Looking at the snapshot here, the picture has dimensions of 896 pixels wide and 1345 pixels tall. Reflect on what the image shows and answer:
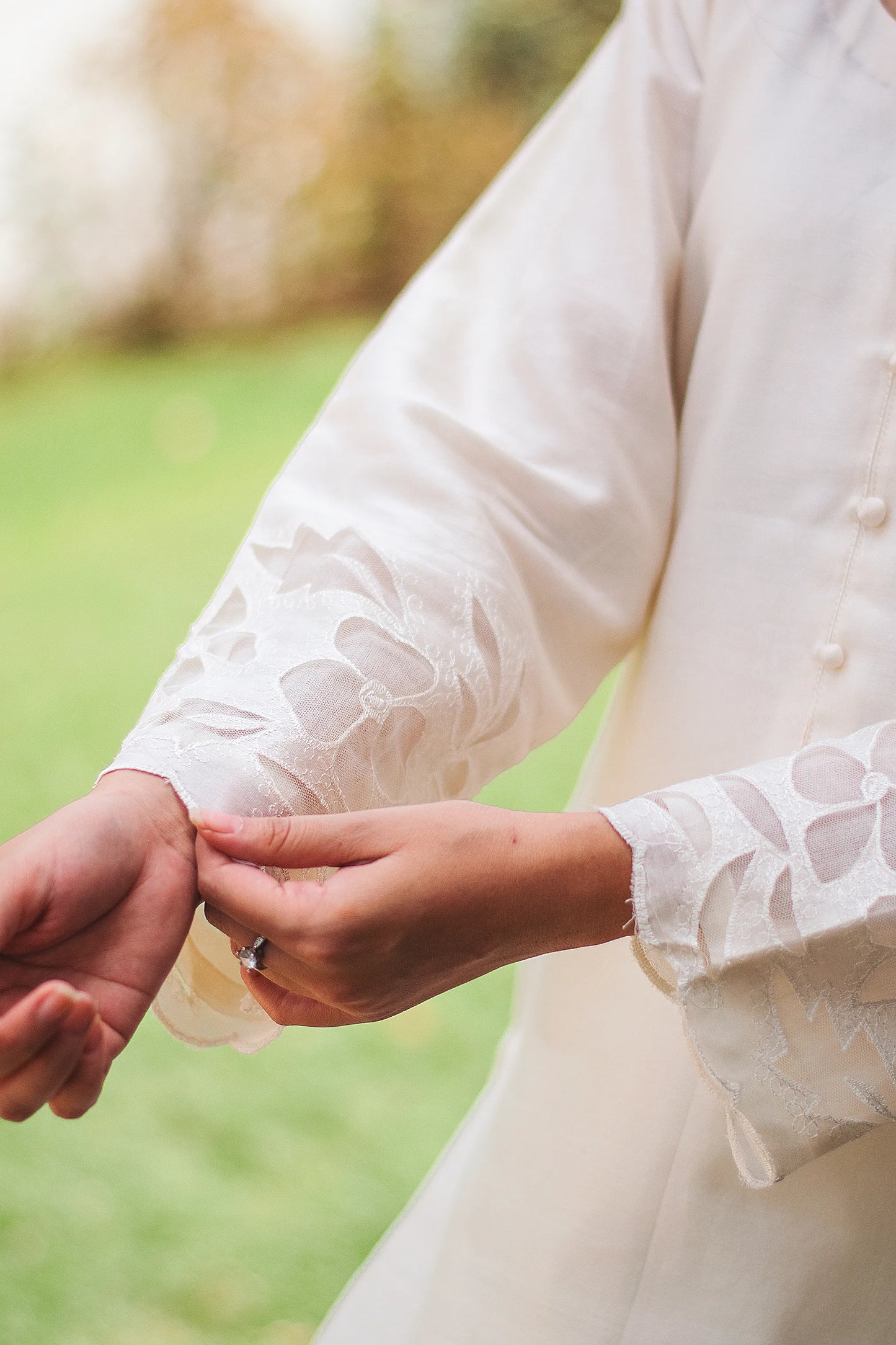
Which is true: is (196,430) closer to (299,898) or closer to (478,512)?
(478,512)

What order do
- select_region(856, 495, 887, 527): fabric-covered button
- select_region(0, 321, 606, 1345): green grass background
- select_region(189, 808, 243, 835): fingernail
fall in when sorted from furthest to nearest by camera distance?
select_region(0, 321, 606, 1345): green grass background, select_region(856, 495, 887, 527): fabric-covered button, select_region(189, 808, 243, 835): fingernail

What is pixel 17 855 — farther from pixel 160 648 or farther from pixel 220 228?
pixel 220 228

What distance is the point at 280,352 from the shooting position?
588 centimetres

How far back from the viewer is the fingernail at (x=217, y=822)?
0.69 meters

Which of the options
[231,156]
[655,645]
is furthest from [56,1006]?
[231,156]

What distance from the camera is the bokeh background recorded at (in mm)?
1970

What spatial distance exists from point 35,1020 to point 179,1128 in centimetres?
172

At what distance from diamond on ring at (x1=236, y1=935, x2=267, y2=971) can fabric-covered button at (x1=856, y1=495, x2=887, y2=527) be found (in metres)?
0.49

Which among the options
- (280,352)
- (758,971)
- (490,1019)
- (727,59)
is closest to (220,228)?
(280,352)

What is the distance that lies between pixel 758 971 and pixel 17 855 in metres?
0.44

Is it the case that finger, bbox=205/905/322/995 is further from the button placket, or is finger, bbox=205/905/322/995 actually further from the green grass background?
the green grass background

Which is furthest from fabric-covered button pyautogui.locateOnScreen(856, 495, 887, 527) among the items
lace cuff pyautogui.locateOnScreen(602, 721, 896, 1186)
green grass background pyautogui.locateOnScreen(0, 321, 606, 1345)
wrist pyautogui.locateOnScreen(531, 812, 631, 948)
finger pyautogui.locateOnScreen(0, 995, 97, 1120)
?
green grass background pyautogui.locateOnScreen(0, 321, 606, 1345)

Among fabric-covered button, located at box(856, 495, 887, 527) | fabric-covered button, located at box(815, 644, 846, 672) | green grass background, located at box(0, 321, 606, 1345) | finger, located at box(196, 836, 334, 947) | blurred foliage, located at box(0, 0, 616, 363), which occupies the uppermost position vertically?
fabric-covered button, located at box(856, 495, 887, 527)

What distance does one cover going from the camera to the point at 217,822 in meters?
0.69
